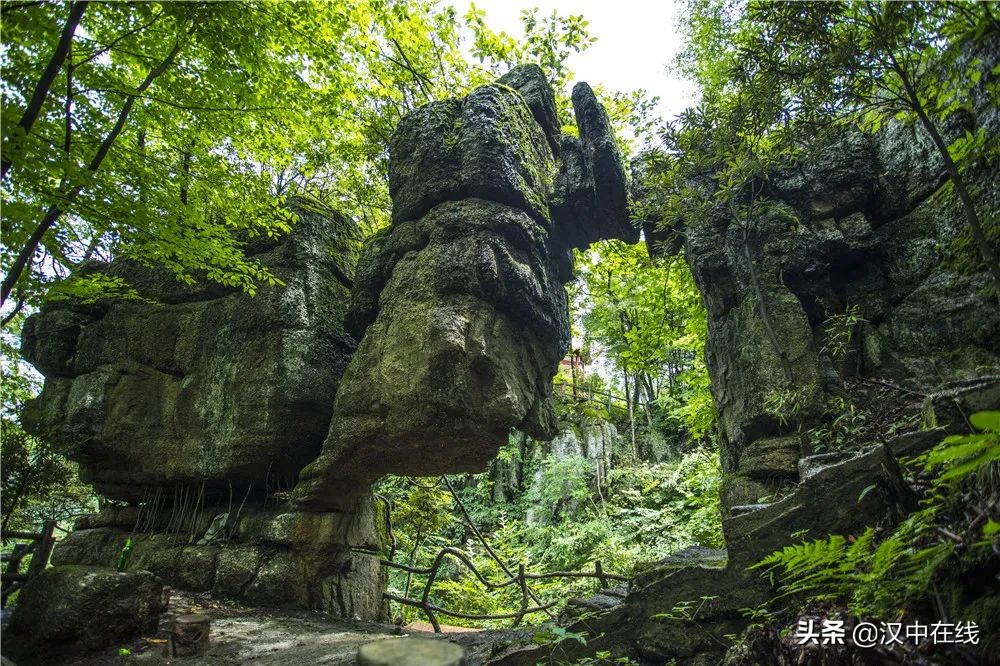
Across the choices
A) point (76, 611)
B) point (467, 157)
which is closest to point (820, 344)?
point (467, 157)

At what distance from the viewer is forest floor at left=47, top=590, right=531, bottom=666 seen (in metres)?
4.46

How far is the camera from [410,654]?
151 centimetres

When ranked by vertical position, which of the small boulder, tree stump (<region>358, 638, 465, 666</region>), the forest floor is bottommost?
the forest floor

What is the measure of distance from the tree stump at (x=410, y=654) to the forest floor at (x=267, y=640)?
279cm

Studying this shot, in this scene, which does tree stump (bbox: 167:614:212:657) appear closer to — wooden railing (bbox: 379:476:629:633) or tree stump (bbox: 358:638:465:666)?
wooden railing (bbox: 379:476:629:633)

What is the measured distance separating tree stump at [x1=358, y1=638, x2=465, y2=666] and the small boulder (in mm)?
4471

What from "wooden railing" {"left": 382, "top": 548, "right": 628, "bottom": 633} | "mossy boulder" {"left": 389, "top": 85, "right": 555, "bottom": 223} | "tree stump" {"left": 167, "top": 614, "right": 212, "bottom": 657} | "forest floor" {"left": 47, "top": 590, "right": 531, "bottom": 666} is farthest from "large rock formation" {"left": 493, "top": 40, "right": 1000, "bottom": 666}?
"tree stump" {"left": 167, "top": 614, "right": 212, "bottom": 657}

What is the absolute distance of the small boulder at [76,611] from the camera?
4.17 metres

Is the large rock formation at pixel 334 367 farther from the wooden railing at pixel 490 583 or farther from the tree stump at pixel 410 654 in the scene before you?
the tree stump at pixel 410 654

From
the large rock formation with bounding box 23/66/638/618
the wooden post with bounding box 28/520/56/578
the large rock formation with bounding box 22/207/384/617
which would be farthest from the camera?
the large rock formation with bounding box 22/207/384/617

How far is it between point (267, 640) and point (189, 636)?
0.85 m

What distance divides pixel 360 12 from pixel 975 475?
10.1 m

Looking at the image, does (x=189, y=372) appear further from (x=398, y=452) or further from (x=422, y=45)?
(x=422, y=45)

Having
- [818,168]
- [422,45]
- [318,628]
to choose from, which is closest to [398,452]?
[318,628]
